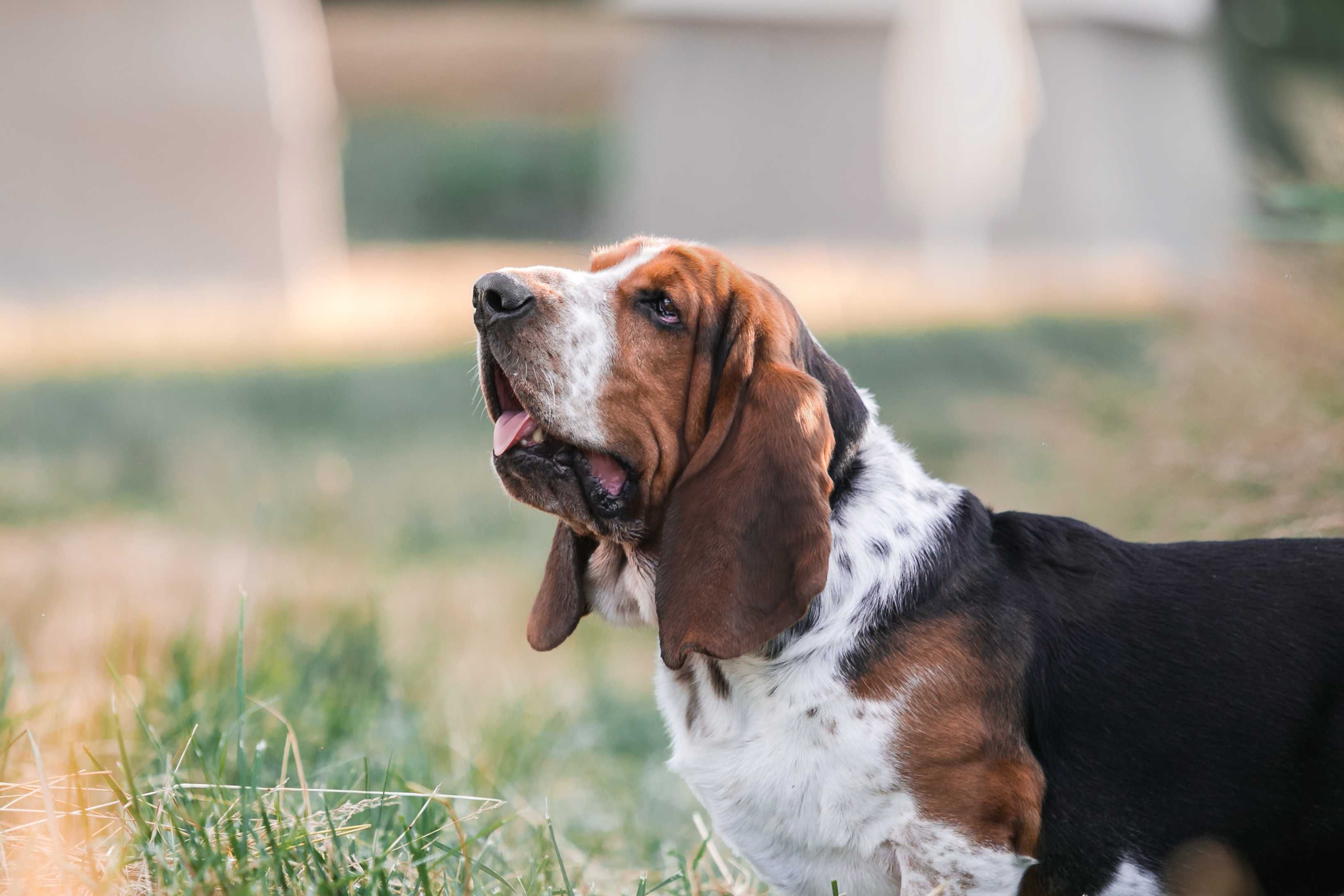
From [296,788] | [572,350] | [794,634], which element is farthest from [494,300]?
[296,788]

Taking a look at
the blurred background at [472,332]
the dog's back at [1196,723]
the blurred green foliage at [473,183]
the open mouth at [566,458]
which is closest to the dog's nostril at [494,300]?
the open mouth at [566,458]

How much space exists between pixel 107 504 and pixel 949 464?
4.71 meters

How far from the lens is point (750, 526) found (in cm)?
260

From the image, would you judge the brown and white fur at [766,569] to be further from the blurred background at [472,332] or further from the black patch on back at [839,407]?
the blurred background at [472,332]

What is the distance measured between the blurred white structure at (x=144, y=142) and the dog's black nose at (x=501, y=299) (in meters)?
9.73

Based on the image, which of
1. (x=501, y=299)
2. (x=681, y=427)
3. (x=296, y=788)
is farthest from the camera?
(x=296, y=788)

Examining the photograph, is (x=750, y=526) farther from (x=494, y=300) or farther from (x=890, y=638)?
(x=494, y=300)

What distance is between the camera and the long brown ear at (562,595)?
308 cm

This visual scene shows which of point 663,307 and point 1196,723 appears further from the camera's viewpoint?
point 663,307

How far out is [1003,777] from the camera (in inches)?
99.8

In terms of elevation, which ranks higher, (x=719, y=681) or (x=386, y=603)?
(x=719, y=681)

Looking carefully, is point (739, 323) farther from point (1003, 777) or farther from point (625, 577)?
point (1003, 777)

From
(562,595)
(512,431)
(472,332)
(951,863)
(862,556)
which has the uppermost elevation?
(512,431)

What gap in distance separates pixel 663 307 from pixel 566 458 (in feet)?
1.25
